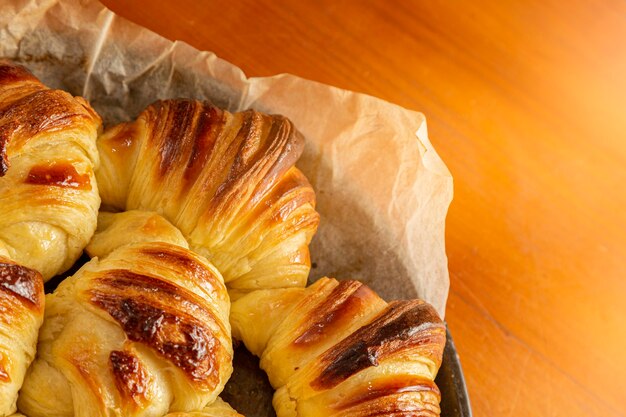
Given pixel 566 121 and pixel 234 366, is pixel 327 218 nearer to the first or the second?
pixel 234 366

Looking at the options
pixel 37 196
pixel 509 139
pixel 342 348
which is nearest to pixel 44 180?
pixel 37 196

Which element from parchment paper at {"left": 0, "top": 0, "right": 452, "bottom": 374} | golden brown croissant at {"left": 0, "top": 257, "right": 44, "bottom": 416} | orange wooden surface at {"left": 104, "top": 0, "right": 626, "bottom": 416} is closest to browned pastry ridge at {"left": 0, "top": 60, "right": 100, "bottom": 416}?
golden brown croissant at {"left": 0, "top": 257, "right": 44, "bottom": 416}

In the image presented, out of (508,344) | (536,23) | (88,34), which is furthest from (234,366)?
(536,23)

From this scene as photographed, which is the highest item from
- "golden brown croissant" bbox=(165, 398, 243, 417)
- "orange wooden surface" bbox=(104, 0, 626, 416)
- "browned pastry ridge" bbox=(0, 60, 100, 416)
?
"orange wooden surface" bbox=(104, 0, 626, 416)

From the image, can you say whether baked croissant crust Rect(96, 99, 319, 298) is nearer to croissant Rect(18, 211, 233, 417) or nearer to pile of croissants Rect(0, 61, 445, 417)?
pile of croissants Rect(0, 61, 445, 417)

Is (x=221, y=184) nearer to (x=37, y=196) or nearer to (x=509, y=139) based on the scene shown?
(x=37, y=196)
